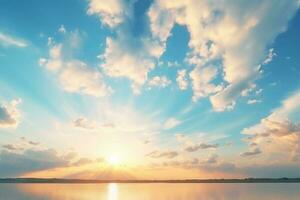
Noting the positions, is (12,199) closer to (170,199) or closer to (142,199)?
(142,199)

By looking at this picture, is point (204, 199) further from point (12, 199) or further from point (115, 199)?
point (12, 199)

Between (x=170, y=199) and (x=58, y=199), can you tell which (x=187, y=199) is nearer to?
(x=170, y=199)

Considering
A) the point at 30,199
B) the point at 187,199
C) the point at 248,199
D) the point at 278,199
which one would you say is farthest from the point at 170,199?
the point at 30,199

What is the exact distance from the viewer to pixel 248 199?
79375mm

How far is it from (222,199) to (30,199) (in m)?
42.9

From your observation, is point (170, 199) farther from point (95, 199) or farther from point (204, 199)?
point (95, 199)

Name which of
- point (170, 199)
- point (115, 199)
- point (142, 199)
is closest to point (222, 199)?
point (170, 199)

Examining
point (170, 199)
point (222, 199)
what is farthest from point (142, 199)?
point (222, 199)

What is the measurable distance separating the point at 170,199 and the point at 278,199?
24097mm

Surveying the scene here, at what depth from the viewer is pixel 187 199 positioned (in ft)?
272

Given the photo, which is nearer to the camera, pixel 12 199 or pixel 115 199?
pixel 12 199

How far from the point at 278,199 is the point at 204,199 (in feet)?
53.5

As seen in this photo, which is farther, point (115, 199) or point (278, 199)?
point (115, 199)

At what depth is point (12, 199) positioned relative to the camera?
77625mm
